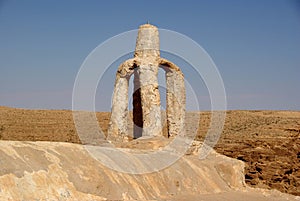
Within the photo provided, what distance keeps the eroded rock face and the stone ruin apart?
5.26 ft

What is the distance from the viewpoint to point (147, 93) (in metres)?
14.3

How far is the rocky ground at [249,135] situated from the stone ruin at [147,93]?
1295 millimetres

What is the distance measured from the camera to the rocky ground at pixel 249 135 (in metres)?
19.9

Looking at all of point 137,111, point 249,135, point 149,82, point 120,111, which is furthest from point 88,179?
point 249,135

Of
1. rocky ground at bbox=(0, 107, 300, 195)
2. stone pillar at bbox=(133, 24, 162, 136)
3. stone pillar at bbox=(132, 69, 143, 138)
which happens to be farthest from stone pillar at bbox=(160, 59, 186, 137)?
rocky ground at bbox=(0, 107, 300, 195)

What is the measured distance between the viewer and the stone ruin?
14219mm

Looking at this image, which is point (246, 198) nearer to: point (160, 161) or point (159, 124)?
point (160, 161)

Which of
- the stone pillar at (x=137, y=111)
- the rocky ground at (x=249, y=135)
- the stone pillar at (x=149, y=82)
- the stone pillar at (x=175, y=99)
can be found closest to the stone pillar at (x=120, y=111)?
the stone pillar at (x=149, y=82)

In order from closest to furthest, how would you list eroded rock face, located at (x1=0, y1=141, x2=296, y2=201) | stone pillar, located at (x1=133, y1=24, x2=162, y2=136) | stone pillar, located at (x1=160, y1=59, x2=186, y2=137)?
1. eroded rock face, located at (x1=0, y1=141, x2=296, y2=201)
2. stone pillar, located at (x1=133, y1=24, x2=162, y2=136)
3. stone pillar, located at (x1=160, y1=59, x2=186, y2=137)

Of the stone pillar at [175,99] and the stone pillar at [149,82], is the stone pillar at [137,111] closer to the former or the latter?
the stone pillar at [149,82]

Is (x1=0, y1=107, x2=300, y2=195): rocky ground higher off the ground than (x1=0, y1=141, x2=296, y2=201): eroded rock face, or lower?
higher

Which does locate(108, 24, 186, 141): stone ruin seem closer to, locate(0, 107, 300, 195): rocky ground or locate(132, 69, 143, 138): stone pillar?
locate(132, 69, 143, 138): stone pillar

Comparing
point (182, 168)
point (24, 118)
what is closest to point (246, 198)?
point (182, 168)

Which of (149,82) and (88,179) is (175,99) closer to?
(149,82)
